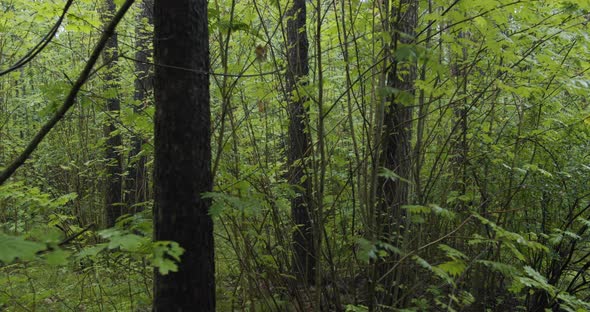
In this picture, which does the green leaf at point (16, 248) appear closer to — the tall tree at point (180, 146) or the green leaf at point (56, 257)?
the green leaf at point (56, 257)

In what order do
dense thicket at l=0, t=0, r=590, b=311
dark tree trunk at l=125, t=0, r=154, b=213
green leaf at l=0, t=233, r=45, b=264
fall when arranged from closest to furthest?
green leaf at l=0, t=233, r=45, b=264
dense thicket at l=0, t=0, r=590, b=311
dark tree trunk at l=125, t=0, r=154, b=213

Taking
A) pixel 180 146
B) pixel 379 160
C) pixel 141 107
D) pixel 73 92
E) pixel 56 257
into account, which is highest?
pixel 141 107

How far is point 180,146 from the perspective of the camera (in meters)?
2.24

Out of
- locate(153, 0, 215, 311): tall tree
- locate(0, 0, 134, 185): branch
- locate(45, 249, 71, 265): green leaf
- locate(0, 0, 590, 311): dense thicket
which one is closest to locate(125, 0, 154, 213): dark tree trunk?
locate(0, 0, 590, 311): dense thicket

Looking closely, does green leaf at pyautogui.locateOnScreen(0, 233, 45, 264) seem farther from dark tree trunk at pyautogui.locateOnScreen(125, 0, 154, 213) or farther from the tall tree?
dark tree trunk at pyautogui.locateOnScreen(125, 0, 154, 213)

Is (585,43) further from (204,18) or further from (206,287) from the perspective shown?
(206,287)

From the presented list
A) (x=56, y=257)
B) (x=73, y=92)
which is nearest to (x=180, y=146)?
(x=73, y=92)

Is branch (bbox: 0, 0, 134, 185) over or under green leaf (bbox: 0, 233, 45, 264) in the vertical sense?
over

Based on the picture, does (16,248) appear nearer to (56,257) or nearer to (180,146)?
(56,257)

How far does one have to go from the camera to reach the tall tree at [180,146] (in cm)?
222

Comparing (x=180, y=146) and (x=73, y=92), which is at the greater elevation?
(x=73, y=92)

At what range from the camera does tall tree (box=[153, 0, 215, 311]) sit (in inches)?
87.3

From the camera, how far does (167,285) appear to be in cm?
223

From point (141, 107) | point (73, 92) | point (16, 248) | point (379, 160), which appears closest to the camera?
point (16, 248)
